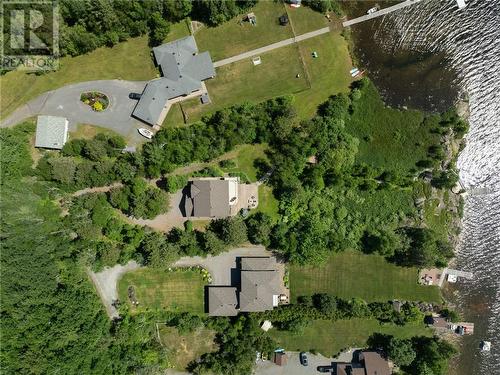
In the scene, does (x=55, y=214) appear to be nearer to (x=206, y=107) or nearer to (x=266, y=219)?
(x=206, y=107)

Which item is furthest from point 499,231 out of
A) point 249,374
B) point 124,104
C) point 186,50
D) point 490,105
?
point 124,104

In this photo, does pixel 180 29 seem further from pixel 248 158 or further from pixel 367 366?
pixel 367 366

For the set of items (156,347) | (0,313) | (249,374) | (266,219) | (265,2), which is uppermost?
(265,2)

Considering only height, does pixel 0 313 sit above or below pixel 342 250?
below

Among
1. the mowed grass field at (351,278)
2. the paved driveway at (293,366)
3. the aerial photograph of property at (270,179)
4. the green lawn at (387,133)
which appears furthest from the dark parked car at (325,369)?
the green lawn at (387,133)

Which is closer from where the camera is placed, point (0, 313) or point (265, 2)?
point (0, 313)

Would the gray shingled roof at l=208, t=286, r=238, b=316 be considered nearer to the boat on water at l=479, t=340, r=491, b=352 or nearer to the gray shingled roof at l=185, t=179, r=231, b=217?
the gray shingled roof at l=185, t=179, r=231, b=217

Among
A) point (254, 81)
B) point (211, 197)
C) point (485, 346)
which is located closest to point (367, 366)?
point (485, 346)

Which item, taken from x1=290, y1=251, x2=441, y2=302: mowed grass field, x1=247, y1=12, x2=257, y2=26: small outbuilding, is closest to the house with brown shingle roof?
x1=290, y1=251, x2=441, y2=302: mowed grass field

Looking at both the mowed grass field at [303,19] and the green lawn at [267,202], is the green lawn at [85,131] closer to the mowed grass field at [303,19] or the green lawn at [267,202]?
the green lawn at [267,202]
